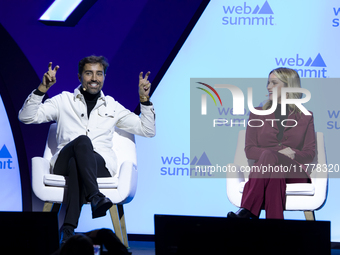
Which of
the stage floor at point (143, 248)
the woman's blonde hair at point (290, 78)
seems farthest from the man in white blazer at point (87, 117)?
the woman's blonde hair at point (290, 78)

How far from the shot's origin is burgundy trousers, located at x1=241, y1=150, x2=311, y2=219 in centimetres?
293

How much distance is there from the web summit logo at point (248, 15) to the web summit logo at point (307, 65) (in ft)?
1.25

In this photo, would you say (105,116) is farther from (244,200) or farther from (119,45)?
(244,200)

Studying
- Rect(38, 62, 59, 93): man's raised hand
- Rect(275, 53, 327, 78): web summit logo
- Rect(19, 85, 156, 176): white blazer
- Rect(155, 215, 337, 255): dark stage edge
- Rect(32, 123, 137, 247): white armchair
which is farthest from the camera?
Rect(275, 53, 327, 78): web summit logo

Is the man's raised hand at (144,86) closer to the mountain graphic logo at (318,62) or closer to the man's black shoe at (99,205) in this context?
the man's black shoe at (99,205)

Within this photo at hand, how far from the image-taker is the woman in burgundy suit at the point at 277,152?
2.94 meters

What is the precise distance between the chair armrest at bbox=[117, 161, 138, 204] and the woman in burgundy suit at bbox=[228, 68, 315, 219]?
2.52 ft

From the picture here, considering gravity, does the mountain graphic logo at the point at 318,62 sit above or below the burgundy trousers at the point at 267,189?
above

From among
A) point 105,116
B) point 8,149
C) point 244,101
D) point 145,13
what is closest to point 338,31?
point 244,101

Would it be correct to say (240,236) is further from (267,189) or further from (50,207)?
(50,207)

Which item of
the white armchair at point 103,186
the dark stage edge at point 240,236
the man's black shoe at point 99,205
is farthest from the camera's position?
the white armchair at point 103,186

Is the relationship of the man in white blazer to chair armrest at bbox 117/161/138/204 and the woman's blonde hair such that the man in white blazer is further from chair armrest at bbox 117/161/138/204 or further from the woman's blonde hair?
the woman's blonde hair

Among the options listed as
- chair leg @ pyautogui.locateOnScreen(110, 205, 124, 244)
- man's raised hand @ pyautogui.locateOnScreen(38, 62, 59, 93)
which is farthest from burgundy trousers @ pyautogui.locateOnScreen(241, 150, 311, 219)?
man's raised hand @ pyautogui.locateOnScreen(38, 62, 59, 93)

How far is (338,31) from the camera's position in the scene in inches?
150
